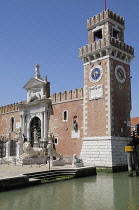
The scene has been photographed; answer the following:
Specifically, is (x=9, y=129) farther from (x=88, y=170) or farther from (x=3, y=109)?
(x=88, y=170)

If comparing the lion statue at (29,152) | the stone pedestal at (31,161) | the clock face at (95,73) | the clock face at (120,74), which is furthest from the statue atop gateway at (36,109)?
the clock face at (120,74)

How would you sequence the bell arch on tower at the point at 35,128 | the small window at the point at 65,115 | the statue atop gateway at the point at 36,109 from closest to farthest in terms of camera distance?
1. the small window at the point at 65,115
2. the statue atop gateway at the point at 36,109
3. the bell arch on tower at the point at 35,128

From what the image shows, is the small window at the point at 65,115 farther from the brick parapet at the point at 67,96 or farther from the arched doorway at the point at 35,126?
the arched doorway at the point at 35,126

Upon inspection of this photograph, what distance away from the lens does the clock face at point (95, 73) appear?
22.0 m

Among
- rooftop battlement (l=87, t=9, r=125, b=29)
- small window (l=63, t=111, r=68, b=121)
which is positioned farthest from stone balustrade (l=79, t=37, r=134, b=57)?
small window (l=63, t=111, r=68, b=121)

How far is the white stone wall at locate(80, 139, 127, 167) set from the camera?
1977 cm

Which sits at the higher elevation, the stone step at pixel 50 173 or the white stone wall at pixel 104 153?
the white stone wall at pixel 104 153

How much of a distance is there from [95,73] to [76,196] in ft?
42.1

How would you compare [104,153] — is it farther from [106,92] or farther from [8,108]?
[8,108]

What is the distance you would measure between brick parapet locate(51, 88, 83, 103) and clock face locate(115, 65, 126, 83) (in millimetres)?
3871

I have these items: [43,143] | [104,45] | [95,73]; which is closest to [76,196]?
[95,73]

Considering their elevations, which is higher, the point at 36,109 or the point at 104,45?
the point at 104,45

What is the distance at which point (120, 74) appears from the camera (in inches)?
883

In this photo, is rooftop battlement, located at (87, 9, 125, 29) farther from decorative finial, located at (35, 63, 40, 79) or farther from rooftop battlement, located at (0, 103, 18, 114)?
rooftop battlement, located at (0, 103, 18, 114)
